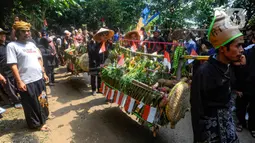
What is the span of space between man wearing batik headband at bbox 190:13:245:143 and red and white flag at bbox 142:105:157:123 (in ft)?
3.43

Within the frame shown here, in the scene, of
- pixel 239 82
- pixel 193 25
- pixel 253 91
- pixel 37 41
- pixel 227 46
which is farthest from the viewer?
pixel 193 25

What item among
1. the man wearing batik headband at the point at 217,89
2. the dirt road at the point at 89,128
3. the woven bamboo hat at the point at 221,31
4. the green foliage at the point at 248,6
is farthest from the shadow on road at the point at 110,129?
the green foliage at the point at 248,6

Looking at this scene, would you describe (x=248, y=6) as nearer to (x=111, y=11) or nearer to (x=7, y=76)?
(x=7, y=76)

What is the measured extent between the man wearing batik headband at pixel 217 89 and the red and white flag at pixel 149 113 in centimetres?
105

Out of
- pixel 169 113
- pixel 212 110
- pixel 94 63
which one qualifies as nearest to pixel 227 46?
pixel 212 110

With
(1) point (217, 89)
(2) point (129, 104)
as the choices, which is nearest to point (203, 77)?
(1) point (217, 89)

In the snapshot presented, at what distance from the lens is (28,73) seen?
3578mm

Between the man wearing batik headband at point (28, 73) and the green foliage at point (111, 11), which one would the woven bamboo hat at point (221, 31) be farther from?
the green foliage at point (111, 11)

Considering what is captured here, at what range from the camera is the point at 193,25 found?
1298 centimetres

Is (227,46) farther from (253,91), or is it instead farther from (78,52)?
(78,52)

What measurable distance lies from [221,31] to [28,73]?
10.4 feet

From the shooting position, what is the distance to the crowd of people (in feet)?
5.73

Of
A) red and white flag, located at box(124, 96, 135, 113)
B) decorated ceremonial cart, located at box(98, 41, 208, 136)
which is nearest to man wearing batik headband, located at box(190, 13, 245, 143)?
decorated ceremonial cart, located at box(98, 41, 208, 136)

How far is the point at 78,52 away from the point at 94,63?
1.73 m
